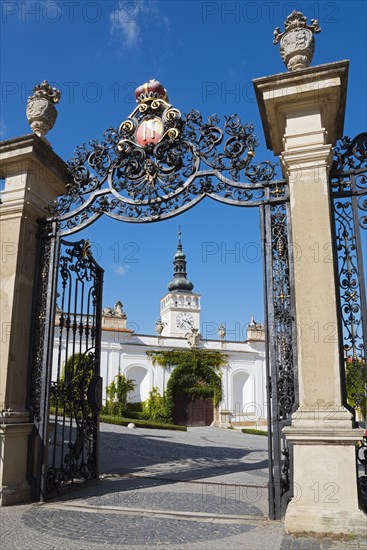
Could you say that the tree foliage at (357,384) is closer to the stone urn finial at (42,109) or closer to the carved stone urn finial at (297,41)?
the carved stone urn finial at (297,41)

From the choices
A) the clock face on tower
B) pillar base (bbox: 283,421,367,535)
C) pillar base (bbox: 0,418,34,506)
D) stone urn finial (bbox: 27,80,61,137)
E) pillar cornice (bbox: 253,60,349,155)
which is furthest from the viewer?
the clock face on tower

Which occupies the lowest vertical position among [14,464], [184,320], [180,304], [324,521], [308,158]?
[324,521]

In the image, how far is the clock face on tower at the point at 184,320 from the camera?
5858cm

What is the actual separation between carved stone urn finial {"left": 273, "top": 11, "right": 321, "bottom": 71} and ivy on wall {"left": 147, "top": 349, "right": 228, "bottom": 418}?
3197cm

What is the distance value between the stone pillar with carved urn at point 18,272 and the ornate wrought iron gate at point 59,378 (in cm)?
13

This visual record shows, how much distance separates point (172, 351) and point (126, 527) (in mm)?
32229

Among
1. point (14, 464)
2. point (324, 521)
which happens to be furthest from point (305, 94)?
point (14, 464)

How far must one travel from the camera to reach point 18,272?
6477mm

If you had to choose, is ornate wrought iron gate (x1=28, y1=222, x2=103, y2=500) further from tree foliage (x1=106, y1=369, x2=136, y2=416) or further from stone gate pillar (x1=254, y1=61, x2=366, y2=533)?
tree foliage (x1=106, y1=369, x2=136, y2=416)

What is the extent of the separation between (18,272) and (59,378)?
1.60 meters

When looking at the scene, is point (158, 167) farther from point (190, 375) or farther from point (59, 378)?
point (190, 375)

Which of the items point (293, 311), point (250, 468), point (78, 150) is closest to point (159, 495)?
point (293, 311)

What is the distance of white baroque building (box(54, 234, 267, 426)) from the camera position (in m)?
35.6

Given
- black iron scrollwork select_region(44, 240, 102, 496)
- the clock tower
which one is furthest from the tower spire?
black iron scrollwork select_region(44, 240, 102, 496)
